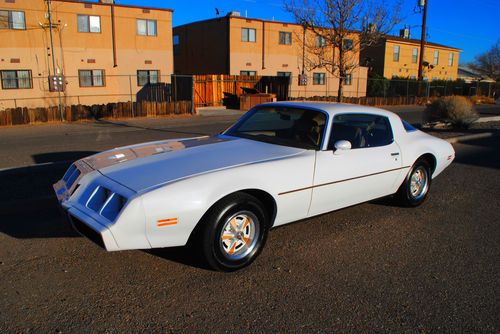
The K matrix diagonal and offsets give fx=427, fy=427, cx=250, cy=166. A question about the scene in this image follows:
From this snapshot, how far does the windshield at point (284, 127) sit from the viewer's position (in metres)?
4.55

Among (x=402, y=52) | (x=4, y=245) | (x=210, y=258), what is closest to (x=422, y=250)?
(x=210, y=258)

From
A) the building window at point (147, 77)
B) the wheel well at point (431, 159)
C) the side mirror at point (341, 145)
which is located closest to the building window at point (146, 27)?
the building window at point (147, 77)

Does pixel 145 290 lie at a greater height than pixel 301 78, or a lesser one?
lesser

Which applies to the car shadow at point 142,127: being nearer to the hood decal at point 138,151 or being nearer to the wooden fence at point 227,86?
the hood decal at point 138,151

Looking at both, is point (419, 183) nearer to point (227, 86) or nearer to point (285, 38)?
point (227, 86)

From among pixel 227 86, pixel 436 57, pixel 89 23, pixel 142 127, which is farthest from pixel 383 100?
pixel 142 127

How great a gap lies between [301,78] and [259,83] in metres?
3.42

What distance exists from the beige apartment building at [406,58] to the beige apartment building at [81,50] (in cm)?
2548

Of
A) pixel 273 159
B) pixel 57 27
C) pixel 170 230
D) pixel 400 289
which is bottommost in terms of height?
pixel 400 289

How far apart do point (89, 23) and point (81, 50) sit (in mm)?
1776

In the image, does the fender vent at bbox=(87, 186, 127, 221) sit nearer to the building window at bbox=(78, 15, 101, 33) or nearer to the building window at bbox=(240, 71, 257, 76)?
the building window at bbox=(78, 15, 101, 33)

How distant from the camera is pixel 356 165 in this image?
4613 mm

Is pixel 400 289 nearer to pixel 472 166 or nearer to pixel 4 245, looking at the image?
pixel 4 245

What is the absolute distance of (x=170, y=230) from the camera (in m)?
3.38
